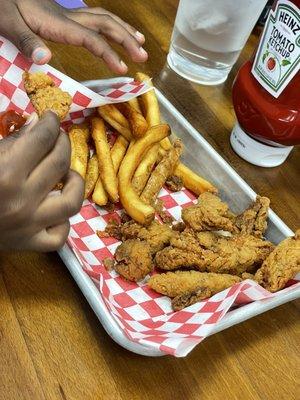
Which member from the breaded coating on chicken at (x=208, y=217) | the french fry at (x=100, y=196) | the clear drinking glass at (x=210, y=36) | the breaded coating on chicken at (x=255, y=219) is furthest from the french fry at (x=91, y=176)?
the clear drinking glass at (x=210, y=36)

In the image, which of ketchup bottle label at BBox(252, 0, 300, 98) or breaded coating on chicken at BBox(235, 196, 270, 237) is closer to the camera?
breaded coating on chicken at BBox(235, 196, 270, 237)

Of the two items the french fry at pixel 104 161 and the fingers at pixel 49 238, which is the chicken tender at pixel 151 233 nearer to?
the french fry at pixel 104 161

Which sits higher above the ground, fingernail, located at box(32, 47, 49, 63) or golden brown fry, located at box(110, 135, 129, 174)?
fingernail, located at box(32, 47, 49, 63)

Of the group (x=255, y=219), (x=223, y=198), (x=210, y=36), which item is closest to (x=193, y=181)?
(x=223, y=198)

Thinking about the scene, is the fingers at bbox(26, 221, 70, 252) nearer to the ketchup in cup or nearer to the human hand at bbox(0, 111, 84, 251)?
the human hand at bbox(0, 111, 84, 251)

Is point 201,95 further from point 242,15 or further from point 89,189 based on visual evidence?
point 89,189

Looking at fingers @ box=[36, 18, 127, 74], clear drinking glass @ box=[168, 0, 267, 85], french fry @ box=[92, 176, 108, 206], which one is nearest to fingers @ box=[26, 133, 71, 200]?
french fry @ box=[92, 176, 108, 206]

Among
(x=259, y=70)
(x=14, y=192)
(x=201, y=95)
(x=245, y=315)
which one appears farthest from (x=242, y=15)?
(x=14, y=192)
